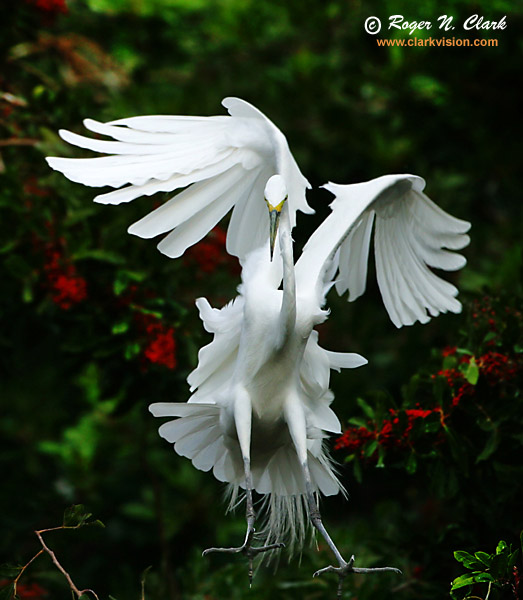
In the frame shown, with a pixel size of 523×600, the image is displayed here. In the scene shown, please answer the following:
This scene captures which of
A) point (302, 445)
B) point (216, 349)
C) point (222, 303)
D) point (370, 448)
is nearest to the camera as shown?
Result: point (302, 445)

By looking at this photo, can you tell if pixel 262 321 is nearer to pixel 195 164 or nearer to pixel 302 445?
pixel 302 445

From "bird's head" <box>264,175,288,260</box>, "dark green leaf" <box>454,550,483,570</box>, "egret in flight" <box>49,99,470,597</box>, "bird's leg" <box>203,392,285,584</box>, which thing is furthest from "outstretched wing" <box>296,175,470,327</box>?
"dark green leaf" <box>454,550,483,570</box>

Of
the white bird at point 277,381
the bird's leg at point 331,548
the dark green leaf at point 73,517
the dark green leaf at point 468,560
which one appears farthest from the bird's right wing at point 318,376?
the dark green leaf at point 73,517

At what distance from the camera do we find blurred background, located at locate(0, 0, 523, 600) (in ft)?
8.51

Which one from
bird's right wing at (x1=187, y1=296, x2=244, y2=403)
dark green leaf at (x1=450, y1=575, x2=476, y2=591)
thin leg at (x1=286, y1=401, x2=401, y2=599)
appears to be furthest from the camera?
bird's right wing at (x1=187, y1=296, x2=244, y2=403)

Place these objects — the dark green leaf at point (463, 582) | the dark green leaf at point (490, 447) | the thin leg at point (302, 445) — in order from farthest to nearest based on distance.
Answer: the dark green leaf at point (490, 447) < the thin leg at point (302, 445) < the dark green leaf at point (463, 582)

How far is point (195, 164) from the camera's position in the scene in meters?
2.16

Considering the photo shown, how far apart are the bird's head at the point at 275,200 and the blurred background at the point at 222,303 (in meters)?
0.71

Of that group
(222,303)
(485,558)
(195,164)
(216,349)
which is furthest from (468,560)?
(222,303)

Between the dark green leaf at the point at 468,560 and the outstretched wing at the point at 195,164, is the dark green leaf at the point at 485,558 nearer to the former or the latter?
the dark green leaf at the point at 468,560

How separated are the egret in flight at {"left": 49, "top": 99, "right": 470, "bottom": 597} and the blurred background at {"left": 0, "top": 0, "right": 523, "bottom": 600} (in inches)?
10.9

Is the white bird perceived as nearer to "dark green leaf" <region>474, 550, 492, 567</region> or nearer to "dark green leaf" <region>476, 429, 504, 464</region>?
"dark green leaf" <region>474, 550, 492, 567</region>

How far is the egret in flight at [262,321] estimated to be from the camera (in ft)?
6.70

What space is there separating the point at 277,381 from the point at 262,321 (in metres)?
0.15
